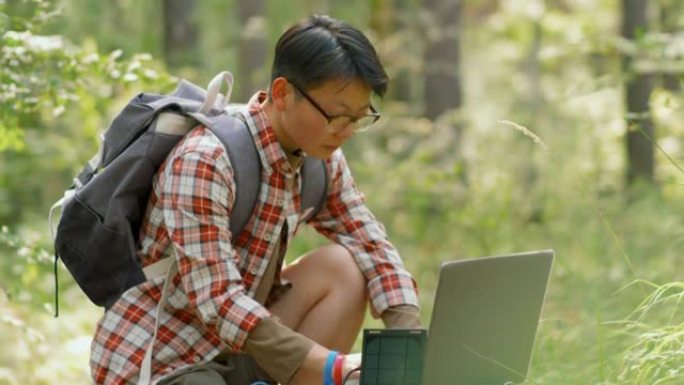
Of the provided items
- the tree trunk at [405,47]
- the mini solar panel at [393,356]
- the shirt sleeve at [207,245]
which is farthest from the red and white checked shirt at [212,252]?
the tree trunk at [405,47]

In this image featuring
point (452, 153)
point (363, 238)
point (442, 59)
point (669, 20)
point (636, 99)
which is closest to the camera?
point (363, 238)

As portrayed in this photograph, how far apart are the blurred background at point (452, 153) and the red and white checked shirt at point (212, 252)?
59cm

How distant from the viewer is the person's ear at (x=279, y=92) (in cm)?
396

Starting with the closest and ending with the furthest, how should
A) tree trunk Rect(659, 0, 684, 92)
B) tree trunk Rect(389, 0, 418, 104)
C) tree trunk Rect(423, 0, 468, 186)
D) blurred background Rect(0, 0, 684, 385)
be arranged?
1. blurred background Rect(0, 0, 684, 385)
2. tree trunk Rect(659, 0, 684, 92)
3. tree trunk Rect(423, 0, 468, 186)
4. tree trunk Rect(389, 0, 418, 104)

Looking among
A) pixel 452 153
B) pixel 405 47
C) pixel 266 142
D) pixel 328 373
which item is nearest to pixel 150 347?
pixel 328 373

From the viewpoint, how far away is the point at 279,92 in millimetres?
3980

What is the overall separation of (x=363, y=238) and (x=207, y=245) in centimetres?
73

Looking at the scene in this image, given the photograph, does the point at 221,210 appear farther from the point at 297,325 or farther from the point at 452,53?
the point at 452,53

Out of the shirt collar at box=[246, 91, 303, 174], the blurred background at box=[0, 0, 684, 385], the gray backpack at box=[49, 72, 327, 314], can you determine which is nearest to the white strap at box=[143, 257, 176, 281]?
the gray backpack at box=[49, 72, 327, 314]

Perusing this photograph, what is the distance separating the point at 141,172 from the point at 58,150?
9.51 m

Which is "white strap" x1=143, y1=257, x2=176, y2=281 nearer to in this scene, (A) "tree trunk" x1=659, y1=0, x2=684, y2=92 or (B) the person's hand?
(B) the person's hand

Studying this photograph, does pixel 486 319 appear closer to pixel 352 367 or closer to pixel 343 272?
pixel 352 367

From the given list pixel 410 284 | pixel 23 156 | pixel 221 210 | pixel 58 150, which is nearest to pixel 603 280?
pixel 410 284

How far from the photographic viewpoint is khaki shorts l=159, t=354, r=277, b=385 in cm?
393
